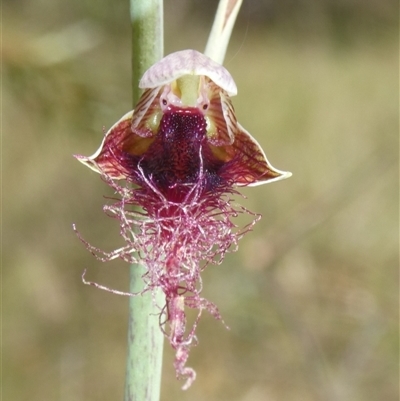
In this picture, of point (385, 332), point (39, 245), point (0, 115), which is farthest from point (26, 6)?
point (385, 332)

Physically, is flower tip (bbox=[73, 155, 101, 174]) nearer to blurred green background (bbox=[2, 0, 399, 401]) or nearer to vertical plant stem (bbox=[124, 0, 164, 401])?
vertical plant stem (bbox=[124, 0, 164, 401])

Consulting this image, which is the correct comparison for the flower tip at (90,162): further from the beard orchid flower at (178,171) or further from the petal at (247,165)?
the petal at (247,165)

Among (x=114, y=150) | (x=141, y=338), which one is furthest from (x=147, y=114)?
(x=141, y=338)

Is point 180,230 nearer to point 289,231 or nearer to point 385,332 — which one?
point 289,231

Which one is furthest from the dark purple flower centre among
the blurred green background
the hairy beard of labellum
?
the blurred green background

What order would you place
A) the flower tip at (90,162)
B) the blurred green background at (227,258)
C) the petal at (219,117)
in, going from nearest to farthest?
the flower tip at (90,162)
the petal at (219,117)
the blurred green background at (227,258)

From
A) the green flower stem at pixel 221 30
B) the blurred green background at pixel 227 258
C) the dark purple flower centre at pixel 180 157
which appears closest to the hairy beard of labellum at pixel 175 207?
the dark purple flower centre at pixel 180 157
